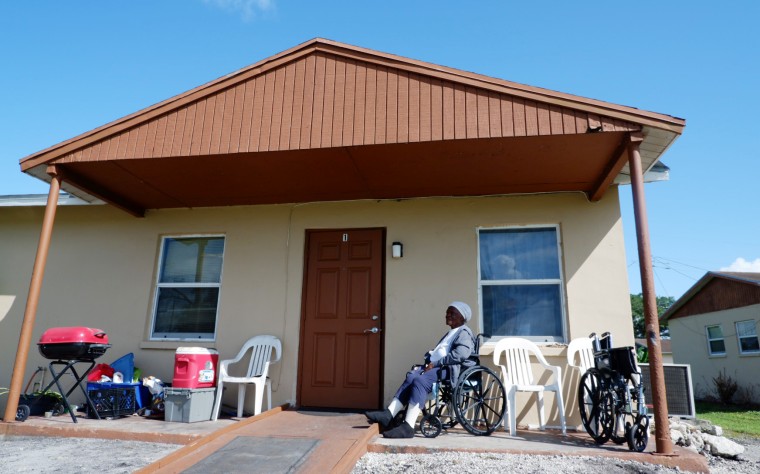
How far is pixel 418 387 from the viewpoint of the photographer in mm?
4219

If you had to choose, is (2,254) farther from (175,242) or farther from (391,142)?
(391,142)

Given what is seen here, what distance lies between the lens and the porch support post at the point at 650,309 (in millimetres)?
3682

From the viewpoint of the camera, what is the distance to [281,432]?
4188mm

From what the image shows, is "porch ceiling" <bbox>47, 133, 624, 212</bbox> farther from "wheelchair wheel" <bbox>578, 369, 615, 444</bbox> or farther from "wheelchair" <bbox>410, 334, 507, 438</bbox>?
"wheelchair wheel" <bbox>578, 369, 615, 444</bbox>

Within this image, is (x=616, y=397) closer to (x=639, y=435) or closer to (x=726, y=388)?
(x=639, y=435)

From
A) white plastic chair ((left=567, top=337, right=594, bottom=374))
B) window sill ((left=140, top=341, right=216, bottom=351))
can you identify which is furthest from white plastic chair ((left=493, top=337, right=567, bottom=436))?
window sill ((left=140, top=341, right=216, bottom=351))

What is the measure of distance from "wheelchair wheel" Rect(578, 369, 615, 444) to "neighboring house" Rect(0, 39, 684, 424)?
59cm

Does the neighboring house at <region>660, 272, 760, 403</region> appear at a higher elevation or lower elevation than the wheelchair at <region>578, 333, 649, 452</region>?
higher

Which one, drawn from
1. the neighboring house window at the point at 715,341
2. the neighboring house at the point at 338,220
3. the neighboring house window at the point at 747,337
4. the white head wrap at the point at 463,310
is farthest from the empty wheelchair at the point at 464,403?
the neighboring house window at the point at 715,341

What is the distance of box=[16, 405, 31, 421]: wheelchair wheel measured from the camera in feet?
15.3

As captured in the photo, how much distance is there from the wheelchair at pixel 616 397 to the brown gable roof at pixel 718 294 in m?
12.5

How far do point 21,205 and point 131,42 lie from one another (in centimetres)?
267

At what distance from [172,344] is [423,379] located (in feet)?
11.1

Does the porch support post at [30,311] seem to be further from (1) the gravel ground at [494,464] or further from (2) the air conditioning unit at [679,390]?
(2) the air conditioning unit at [679,390]
